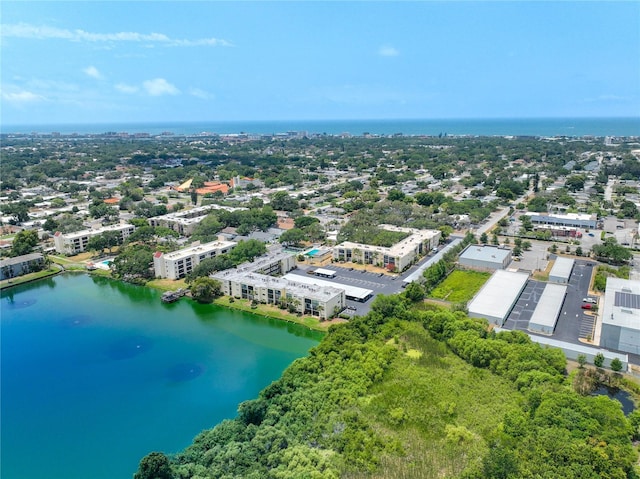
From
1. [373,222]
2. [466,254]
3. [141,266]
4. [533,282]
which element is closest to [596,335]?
[533,282]

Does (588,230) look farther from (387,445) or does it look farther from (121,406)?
(121,406)

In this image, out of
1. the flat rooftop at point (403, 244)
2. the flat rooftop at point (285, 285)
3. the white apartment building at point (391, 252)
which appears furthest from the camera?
the flat rooftop at point (403, 244)

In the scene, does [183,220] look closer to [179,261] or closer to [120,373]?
[179,261]

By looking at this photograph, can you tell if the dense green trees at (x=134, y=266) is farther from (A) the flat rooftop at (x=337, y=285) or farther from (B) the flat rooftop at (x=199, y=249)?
(A) the flat rooftop at (x=337, y=285)

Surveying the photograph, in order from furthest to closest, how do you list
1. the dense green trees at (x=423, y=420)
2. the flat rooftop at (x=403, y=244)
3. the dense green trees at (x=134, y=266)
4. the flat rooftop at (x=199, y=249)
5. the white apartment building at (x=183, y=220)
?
the white apartment building at (x=183, y=220) < the flat rooftop at (x=403, y=244) < the flat rooftop at (x=199, y=249) < the dense green trees at (x=134, y=266) < the dense green trees at (x=423, y=420)

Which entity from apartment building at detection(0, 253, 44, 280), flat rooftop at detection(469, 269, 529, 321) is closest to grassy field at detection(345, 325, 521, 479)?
flat rooftop at detection(469, 269, 529, 321)

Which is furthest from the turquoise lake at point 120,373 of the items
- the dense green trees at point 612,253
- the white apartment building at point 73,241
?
the dense green trees at point 612,253

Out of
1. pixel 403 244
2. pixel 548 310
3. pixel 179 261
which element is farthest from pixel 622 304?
pixel 179 261
